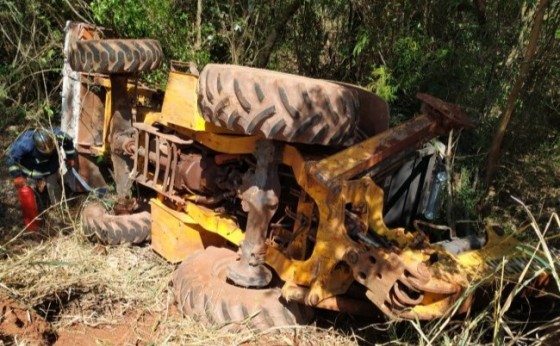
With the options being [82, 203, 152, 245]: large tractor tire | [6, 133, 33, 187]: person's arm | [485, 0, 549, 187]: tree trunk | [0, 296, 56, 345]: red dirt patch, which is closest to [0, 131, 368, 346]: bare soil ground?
[0, 296, 56, 345]: red dirt patch

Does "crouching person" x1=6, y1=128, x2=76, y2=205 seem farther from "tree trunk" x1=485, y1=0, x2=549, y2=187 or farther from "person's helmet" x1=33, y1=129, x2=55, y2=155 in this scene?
"tree trunk" x1=485, y1=0, x2=549, y2=187

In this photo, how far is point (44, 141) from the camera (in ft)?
15.6

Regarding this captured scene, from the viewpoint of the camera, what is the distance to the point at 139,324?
3340 mm

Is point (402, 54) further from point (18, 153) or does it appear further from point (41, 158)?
point (18, 153)

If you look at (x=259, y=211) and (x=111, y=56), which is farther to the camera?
(x=111, y=56)

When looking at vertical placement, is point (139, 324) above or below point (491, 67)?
below

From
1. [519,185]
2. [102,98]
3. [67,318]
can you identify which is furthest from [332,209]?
[519,185]

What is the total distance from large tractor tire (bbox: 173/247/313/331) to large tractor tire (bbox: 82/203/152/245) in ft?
3.08

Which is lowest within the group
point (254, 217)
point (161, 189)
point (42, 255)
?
point (42, 255)

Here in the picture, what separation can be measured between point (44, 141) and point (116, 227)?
45.9 inches

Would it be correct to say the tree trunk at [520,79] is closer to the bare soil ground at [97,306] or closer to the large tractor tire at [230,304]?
the bare soil ground at [97,306]

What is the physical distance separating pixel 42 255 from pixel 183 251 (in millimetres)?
1029

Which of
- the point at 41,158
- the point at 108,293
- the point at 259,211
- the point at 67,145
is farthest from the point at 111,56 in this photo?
the point at 259,211

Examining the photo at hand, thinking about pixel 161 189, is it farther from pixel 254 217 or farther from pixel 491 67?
pixel 491 67
